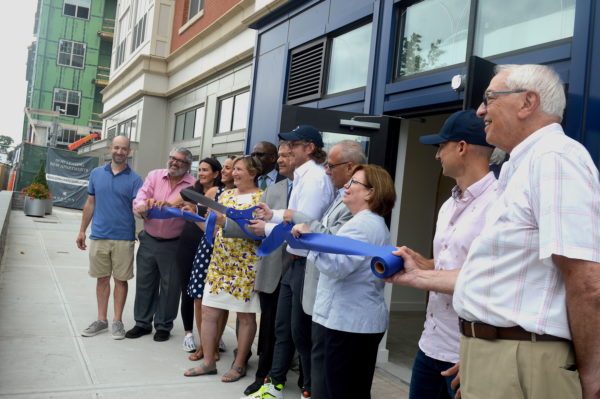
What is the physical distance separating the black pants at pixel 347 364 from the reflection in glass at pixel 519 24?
2.65 m

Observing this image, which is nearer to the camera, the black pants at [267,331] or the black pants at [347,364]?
the black pants at [347,364]

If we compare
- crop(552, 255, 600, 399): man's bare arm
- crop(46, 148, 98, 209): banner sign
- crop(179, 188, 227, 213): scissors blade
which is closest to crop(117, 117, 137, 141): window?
crop(46, 148, 98, 209): banner sign

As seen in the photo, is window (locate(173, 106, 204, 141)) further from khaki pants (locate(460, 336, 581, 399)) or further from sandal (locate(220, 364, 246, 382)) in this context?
khaki pants (locate(460, 336, 581, 399))

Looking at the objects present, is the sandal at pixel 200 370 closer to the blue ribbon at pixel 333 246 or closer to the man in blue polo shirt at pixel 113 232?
the blue ribbon at pixel 333 246

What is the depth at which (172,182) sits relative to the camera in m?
5.94

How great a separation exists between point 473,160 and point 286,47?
6.08m

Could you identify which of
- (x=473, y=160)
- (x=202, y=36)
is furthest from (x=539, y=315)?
(x=202, y=36)

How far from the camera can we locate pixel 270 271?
4.48 metres

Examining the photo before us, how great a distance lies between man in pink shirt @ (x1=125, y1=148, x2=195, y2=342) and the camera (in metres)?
5.81

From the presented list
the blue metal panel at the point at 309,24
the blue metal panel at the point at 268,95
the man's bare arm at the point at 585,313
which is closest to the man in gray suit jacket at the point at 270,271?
the man's bare arm at the point at 585,313

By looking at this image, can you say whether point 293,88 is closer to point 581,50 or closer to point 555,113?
point 581,50

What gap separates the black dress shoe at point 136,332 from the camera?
5.78 meters

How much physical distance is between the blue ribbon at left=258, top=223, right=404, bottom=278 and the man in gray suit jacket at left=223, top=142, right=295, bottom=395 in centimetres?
84

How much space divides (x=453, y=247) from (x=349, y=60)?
190 inches
